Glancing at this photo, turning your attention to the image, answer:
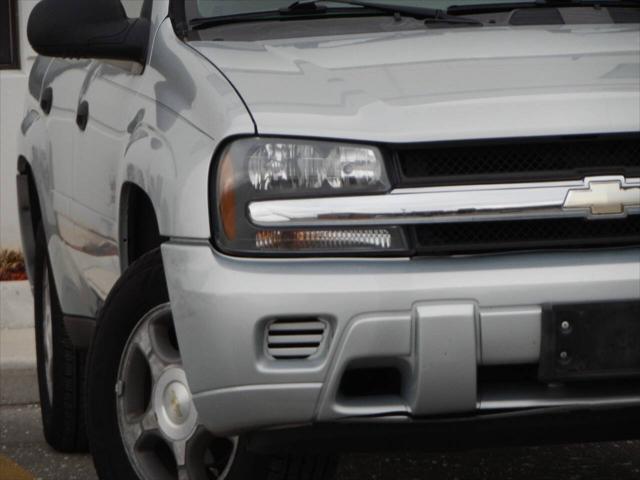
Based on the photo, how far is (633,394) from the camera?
12.8 feet

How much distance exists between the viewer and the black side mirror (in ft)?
15.2

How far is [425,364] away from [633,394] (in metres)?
Answer: 0.48

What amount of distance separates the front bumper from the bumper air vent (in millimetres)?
15

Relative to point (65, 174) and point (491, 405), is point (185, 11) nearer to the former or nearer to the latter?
point (65, 174)

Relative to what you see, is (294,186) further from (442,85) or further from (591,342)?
(591,342)

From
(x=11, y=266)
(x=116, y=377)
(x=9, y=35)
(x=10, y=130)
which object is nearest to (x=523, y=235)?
(x=116, y=377)

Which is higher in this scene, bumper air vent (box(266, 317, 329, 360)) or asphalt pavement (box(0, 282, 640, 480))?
bumper air vent (box(266, 317, 329, 360))

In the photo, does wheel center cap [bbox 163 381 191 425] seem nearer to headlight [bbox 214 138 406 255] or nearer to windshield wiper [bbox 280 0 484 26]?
headlight [bbox 214 138 406 255]

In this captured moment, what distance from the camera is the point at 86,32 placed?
4.62m

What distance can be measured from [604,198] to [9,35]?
7.02 m

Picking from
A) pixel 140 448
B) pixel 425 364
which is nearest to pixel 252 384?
pixel 425 364

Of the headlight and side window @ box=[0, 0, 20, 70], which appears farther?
side window @ box=[0, 0, 20, 70]

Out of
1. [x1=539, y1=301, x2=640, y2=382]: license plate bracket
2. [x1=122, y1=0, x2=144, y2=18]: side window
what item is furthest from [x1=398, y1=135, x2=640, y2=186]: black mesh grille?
[x1=122, y1=0, x2=144, y2=18]: side window

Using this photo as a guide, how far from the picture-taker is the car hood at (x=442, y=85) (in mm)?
3863
